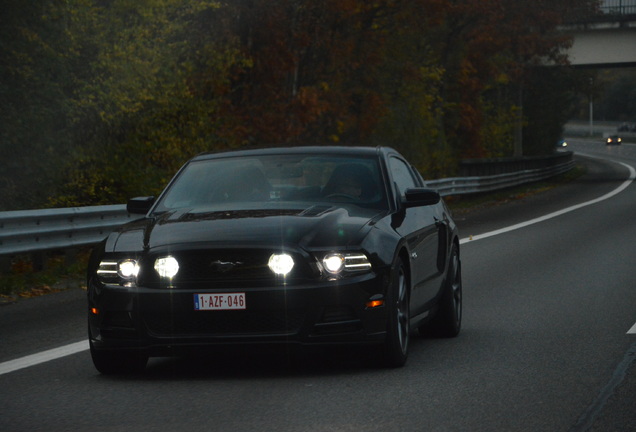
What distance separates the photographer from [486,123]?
58844mm

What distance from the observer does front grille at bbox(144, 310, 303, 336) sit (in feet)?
25.5

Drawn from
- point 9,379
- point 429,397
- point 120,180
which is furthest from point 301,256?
point 120,180

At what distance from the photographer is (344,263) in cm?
794

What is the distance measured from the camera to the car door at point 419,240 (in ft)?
29.5

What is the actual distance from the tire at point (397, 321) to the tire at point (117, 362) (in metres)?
1.50

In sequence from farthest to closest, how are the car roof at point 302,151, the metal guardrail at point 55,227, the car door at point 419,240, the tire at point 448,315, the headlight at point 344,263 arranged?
the metal guardrail at point 55,227 < the tire at point 448,315 < the car roof at point 302,151 < the car door at point 419,240 < the headlight at point 344,263

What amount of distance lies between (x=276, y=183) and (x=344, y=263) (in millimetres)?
1423

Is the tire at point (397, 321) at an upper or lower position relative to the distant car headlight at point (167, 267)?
lower

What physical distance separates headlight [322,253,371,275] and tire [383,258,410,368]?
11.3 inches

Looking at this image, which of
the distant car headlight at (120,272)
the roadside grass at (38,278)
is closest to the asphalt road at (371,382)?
the distant car headlight at (120,272)

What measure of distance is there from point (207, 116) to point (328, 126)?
38.1ft

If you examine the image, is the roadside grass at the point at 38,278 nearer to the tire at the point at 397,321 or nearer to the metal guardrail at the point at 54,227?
the metal guardrail at the point at 54,227

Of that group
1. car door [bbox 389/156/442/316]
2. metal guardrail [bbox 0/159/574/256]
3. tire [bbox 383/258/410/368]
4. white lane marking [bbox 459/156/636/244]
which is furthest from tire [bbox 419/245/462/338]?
white lane marking [bbox 459/156/636/244]

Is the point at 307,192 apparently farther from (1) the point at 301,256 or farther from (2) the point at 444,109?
(2) the point at 444,109
